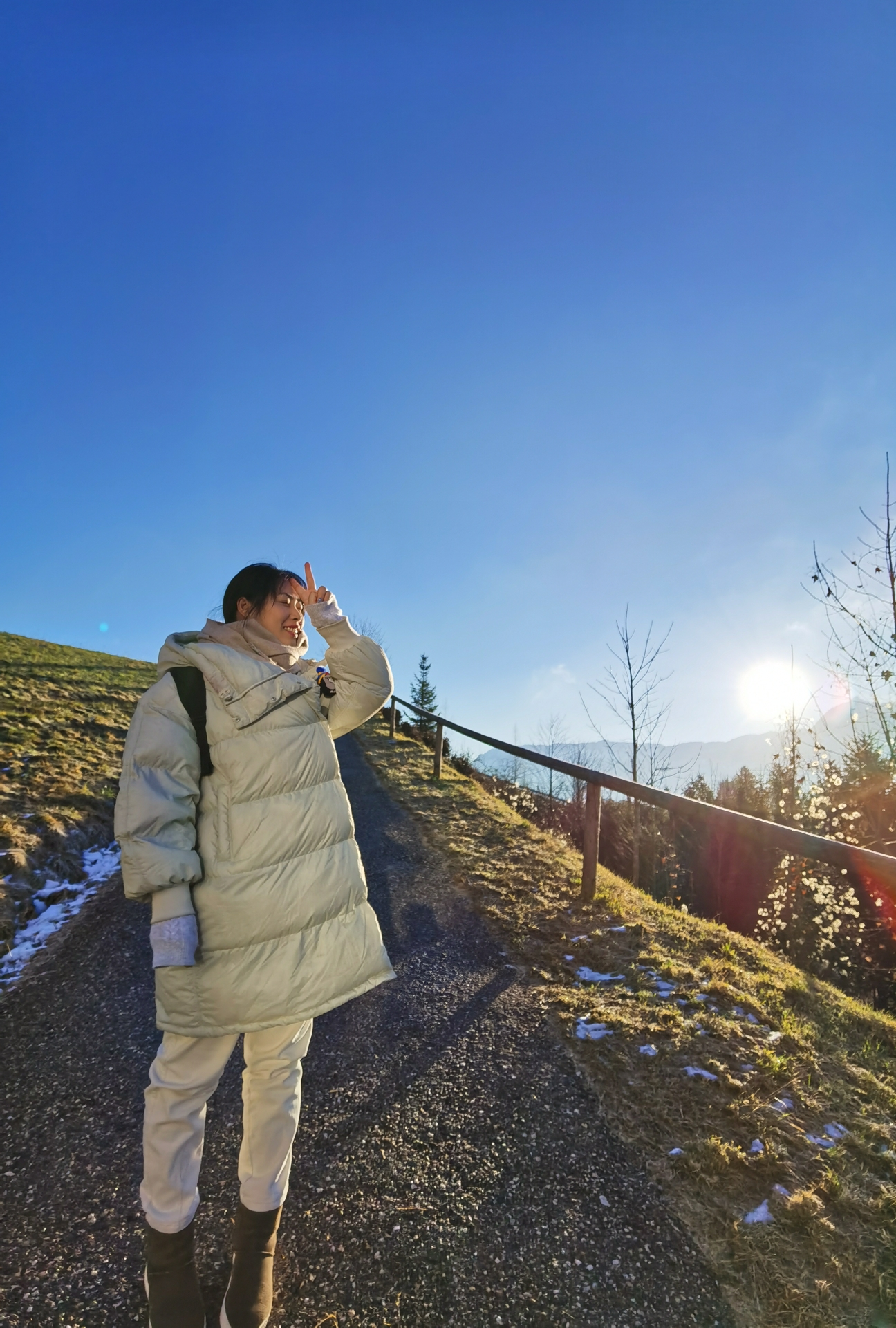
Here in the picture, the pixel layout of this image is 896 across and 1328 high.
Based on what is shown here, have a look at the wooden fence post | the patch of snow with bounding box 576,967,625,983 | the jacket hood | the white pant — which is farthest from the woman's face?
the wooden fence post

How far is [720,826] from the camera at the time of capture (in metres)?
3.55

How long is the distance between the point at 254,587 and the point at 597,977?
3.31 metres

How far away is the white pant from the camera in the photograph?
5.44 ft

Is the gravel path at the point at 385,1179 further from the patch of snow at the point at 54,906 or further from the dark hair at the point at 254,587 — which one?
the dark hair at the point at 254,587

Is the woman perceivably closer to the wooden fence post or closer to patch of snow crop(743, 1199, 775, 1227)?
patch of snow crop(743, 1199, 775, 1227)

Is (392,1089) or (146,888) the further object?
(392,1089)

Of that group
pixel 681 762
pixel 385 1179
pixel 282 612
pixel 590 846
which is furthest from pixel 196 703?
pixel 681 762

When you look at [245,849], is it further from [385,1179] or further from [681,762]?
[681,762]

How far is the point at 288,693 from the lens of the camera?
194 centimetres

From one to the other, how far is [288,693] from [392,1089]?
2.07 metres

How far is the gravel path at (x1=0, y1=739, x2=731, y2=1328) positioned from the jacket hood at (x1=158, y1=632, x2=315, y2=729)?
5.87 feet

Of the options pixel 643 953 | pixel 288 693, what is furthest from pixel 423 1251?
pixel 643 953

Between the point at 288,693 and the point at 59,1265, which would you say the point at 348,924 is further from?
the point at 59,1265

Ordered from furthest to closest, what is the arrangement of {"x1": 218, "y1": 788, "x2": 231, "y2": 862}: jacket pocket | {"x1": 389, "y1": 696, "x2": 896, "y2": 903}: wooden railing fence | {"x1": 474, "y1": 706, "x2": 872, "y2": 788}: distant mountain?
{"x1": 474, "y1": 706, "x2": 872, "y2": 788}: distant mountain, {"x1": 389, "y1": 696, "x2": 896, "y2": 903}: wooden railing fence, {"x1": 218, "y1": 788, "x2": 231, "y2": 862}: jacket pocket
